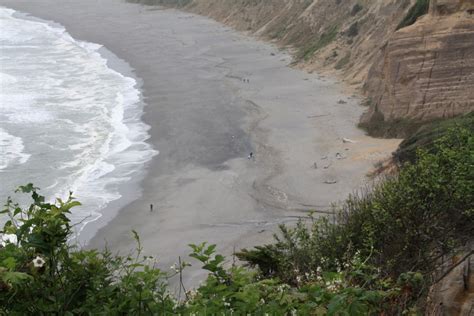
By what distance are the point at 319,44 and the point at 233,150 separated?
21486 mm

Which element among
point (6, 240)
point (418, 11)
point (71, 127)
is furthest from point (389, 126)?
point (6, 240)

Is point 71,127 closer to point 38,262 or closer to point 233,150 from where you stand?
point 233,150

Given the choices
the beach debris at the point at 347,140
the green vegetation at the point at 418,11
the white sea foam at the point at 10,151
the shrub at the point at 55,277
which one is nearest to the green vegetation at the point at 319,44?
the green vegetation at the point at 418,11

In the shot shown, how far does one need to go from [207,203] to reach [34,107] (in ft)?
59.0

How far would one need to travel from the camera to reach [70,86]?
42.6m

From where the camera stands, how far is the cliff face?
85.3ft

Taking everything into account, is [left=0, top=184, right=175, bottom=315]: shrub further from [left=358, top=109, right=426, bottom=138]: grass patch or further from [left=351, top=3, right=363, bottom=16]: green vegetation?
[left=351, top=3, right=363, bottom=16]: green vegetation

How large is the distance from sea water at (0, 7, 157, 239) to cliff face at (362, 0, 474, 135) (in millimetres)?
10448

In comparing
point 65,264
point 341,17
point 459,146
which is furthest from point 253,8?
point 65,264

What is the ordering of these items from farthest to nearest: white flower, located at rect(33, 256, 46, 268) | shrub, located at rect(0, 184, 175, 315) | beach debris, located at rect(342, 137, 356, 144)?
beach debris, located at rect(342, 137, 356, 144)
white flower, located at rect(33, 256, 46, 268)
shrub, located at rect(0, 184, 175, 315)

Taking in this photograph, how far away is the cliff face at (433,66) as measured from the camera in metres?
26.0

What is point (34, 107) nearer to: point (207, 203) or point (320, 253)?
point (207, 203)

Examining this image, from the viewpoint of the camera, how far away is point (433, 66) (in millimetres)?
26609

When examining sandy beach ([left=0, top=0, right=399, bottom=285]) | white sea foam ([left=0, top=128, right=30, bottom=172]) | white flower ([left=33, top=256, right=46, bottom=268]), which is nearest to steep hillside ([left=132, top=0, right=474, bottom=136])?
sandy beach ([left=0, top=0, right=399, bottom=285])
